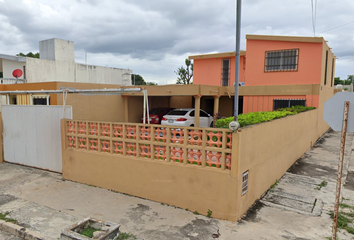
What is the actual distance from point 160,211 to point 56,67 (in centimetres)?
1919

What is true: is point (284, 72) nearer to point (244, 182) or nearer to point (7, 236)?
point (244, 182)

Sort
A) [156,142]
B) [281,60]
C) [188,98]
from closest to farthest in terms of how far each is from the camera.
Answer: [156,142] < [281,60] < [188,98]

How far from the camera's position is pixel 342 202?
614cm

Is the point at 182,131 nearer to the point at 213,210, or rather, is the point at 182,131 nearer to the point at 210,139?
the point at 210,139

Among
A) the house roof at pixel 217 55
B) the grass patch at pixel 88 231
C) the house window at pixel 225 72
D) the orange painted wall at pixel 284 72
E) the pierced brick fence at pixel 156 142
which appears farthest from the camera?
the house window at pixel 225 72

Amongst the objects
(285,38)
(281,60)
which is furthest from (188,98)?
(285,38)

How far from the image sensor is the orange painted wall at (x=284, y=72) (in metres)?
12.6

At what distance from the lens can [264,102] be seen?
44.7ft

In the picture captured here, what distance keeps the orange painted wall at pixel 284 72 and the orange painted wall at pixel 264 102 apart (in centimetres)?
73

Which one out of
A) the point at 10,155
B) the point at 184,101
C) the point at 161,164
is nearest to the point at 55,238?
the point at 161,164

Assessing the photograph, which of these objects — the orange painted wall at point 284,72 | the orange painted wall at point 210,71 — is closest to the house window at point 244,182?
the orange painted wall at point 284,72

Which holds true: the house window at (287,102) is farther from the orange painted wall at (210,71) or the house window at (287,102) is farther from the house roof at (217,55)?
the house roof at (217,55)

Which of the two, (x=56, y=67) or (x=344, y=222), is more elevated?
(x=56, y=67)

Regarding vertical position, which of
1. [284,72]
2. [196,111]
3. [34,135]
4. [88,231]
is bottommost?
[88,231]
